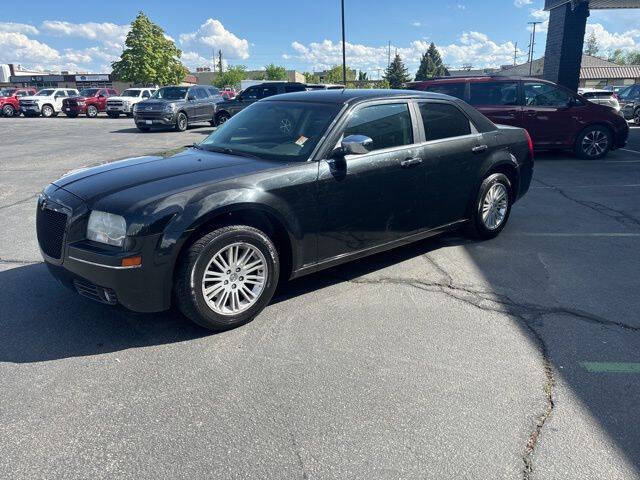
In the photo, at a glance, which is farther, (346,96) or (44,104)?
(44,104)

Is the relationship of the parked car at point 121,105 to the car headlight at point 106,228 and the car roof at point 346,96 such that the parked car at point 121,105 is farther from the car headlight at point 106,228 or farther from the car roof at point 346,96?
the car headlight at point 106,228

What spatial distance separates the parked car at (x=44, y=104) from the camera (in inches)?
1264

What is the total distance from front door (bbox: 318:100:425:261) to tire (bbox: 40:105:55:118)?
34.0 m

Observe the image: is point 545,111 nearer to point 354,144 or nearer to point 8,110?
point 354,144

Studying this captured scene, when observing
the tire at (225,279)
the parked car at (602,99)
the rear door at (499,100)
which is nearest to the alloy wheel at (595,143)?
the parked car at (602,99)

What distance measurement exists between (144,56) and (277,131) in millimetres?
49081

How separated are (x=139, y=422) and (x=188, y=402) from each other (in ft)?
0.92

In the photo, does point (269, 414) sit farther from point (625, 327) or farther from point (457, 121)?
point (457, 121)

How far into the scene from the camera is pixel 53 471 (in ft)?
7.66

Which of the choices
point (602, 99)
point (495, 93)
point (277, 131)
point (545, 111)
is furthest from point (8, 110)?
point (277, 131)

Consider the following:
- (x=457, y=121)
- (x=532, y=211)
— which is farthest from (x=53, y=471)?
(x=532, y=211)

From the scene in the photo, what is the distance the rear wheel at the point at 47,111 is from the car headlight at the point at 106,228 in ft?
112

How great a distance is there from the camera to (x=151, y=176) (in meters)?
3.70

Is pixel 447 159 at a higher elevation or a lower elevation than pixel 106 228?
higher
